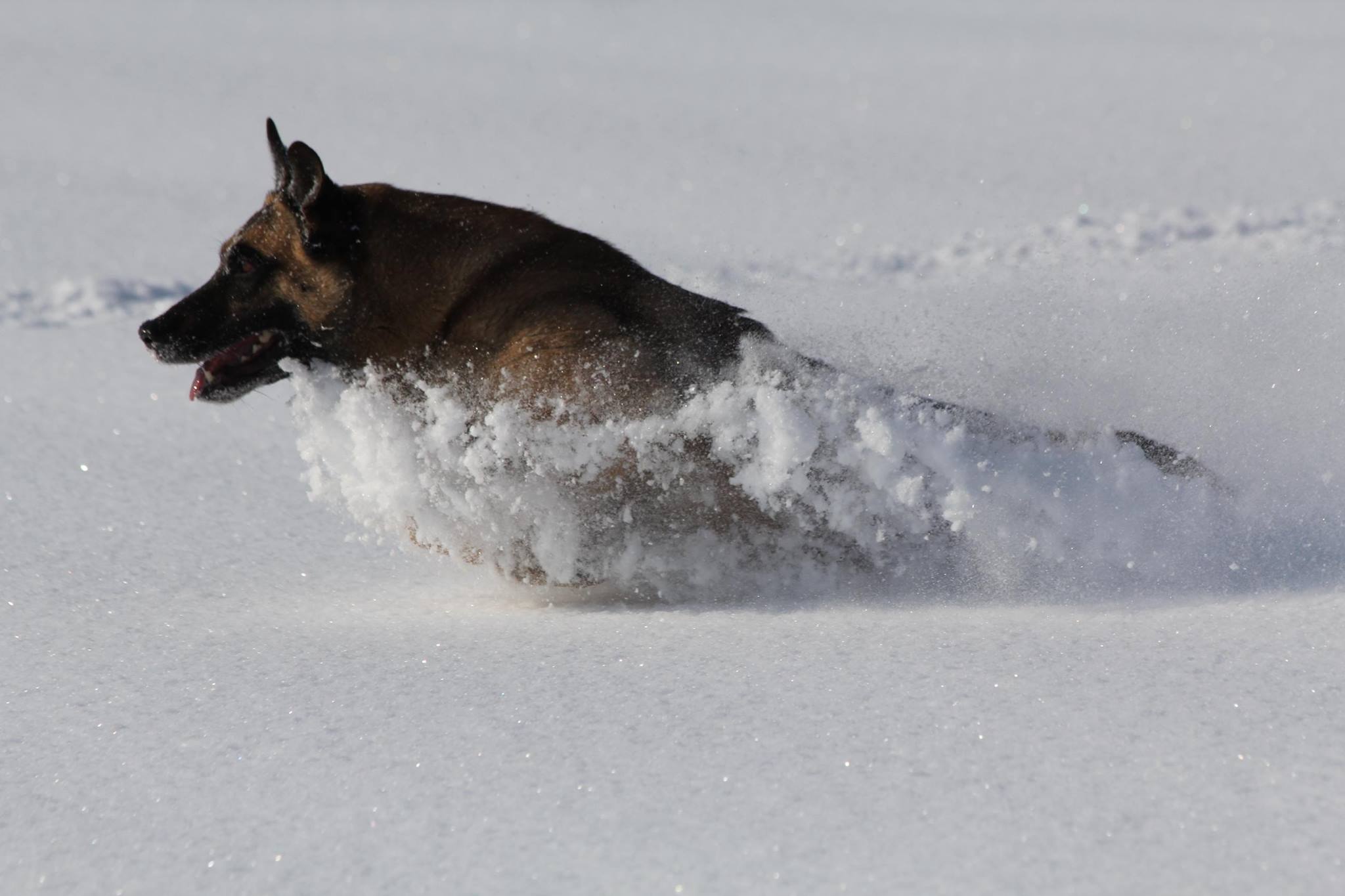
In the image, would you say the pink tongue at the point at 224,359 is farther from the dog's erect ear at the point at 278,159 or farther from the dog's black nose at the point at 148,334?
the dog's erect ear at the point at 278,159

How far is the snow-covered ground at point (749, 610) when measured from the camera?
1977mm

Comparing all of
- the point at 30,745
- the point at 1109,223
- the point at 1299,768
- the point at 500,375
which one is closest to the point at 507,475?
the point at 500,375

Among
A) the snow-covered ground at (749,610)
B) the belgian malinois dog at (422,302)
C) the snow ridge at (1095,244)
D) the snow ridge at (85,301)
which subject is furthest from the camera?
the snow ridge at (1095,244)

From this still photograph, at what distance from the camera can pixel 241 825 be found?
2.09 m

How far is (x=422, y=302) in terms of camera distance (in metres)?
3.61

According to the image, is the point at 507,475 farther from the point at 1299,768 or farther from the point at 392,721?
the point at 1299,768

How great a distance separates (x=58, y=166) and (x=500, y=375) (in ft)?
20.3

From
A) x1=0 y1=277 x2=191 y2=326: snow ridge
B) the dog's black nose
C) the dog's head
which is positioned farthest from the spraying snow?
x1=0 y1=277 x2=191 y2=326: snow ridge

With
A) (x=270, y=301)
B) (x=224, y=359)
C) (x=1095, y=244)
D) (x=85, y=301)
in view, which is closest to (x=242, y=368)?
(x=224, y=359)

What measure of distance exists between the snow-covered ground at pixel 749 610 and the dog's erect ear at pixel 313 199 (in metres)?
0.38

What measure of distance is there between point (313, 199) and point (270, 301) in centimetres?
29

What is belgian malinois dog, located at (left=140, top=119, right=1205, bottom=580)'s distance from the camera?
3457 millimetres

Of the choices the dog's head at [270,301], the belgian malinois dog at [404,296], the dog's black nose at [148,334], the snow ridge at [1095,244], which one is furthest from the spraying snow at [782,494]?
the snow ridge at [1095,244]

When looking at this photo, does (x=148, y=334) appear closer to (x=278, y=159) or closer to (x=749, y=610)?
(x=278, y=159)
